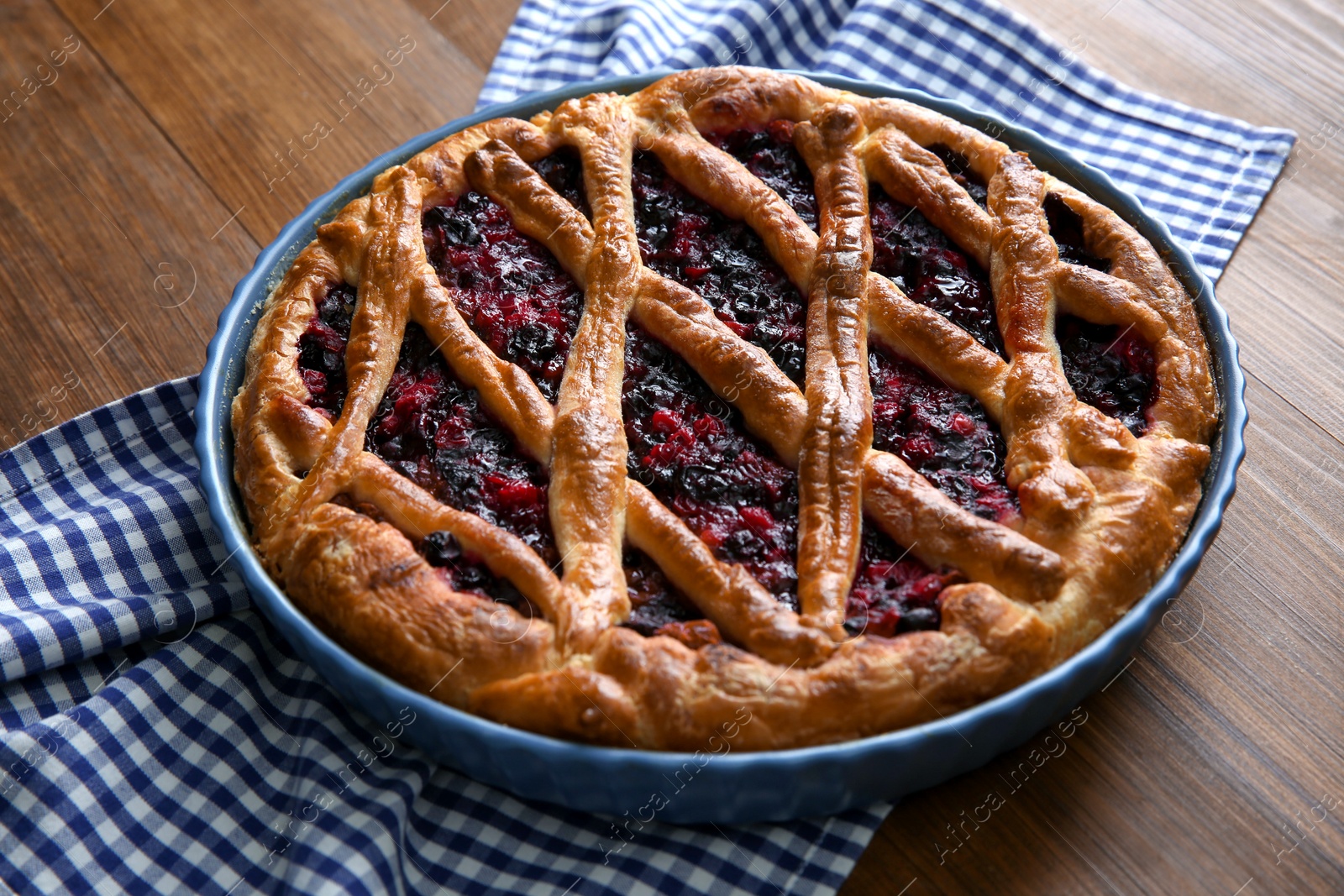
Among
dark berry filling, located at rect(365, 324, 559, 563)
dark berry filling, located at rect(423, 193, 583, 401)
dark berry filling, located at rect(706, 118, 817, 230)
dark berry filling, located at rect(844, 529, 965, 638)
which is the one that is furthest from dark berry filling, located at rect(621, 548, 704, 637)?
dark berry filling, located at rect(706, 118, 817, 230)

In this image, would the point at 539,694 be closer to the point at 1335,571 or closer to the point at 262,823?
the point at 262,823

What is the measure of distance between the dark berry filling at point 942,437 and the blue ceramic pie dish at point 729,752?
11.4 inches

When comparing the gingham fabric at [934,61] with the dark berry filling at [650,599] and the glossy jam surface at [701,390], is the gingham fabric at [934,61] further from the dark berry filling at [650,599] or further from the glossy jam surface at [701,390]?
the dark berry filling at [650,599]

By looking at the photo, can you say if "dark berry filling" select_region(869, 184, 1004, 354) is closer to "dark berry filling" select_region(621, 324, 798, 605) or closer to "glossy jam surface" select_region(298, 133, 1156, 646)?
"glossy jam surface" select_region(298, 133, 1156, 646)

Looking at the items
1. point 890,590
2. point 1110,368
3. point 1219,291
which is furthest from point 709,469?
point 1219,291

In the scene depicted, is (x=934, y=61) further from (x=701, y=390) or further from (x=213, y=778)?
(x=213, y=778)

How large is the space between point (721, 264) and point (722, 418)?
0.37m

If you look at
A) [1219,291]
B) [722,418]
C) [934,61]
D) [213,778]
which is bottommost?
[213,778]

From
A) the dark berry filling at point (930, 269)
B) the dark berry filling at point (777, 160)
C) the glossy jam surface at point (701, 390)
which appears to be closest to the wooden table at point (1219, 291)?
the glossy jam surface at point (701, 390)

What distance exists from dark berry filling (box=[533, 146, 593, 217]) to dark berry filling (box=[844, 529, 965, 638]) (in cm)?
92

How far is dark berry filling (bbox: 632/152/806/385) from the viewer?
6.98 ft

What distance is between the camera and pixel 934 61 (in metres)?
3.09

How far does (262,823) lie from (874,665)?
39.5 inches

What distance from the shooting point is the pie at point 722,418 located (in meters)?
1.74
